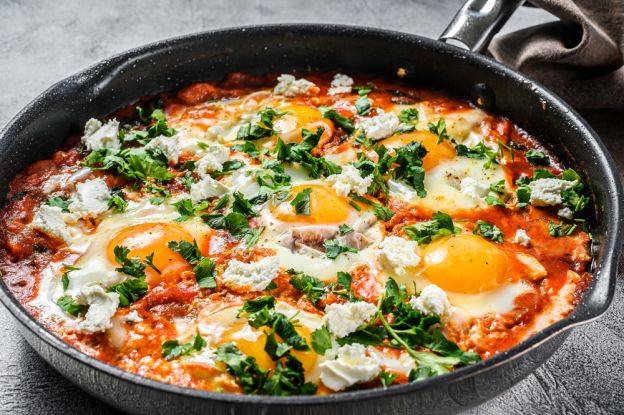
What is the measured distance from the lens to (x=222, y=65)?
537 centimetres

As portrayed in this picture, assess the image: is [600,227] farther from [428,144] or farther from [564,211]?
[428,144]

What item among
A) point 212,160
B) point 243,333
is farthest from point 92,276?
point 212,160

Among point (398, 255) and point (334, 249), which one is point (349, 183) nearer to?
point (334, 249)

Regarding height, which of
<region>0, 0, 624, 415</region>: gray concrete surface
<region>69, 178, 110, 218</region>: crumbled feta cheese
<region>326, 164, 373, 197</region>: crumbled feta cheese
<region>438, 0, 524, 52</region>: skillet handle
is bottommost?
<region>0, 0, 624, 415</region>: gray concrete surface

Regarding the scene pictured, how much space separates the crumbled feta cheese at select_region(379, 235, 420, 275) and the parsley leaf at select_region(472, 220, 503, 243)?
41 cm

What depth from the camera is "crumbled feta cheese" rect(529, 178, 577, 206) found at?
4.28 meters

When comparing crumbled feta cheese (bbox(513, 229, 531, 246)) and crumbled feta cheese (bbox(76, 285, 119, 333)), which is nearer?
crumbled feta cheese (bbox(76, 285, 119, 333))

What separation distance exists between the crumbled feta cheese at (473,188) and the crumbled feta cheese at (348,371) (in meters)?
1.43

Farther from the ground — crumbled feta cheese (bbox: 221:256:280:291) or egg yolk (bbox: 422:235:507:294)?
crumbled feta cheese (bbox: 221:256:280:291)

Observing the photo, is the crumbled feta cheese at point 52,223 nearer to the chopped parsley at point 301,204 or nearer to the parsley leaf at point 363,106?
the chopped parsley at point 301,204

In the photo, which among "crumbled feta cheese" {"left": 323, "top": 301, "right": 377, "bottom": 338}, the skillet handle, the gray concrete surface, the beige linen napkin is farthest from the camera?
the beige linen napkin

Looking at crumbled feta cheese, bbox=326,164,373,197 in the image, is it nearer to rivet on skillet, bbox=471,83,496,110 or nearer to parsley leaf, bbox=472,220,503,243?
parsley leaf, bbox=472,220,503,243

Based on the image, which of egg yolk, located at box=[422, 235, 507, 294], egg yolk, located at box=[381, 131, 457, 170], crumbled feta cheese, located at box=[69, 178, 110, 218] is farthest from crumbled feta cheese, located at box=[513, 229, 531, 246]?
crumbled feta cheese, located at box=[69, 178, 110, 218]

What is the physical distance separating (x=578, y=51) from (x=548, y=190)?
1.53 metres
